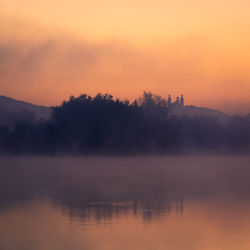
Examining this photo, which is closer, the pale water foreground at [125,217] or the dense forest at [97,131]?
the pale water foreground at [125,217]

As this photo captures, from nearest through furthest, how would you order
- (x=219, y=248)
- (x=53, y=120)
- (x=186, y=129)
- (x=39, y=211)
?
1. (x=219, y=248)
2. (x=39, y=211)
3. (x=53, y=120)
4. (x=186, y=129)

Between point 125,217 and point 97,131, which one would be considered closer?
point 125,217

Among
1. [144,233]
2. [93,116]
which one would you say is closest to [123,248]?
[144,233]

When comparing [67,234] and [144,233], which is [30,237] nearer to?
[67,234]

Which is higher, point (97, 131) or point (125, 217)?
point (97, 131)

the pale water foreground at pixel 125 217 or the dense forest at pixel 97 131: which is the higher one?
the dense forest at pixel 97 131

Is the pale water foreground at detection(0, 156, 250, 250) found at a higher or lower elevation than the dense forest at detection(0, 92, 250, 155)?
lower

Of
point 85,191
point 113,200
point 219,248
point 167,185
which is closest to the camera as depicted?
point 219,248

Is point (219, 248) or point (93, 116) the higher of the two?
point (93, 116)

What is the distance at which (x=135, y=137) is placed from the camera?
290 ft

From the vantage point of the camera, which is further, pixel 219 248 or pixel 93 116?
pixel 93 116

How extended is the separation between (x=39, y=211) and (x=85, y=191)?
7632 millimetres

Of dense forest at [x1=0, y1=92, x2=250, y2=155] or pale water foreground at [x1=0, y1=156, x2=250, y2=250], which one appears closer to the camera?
pale water foreground at [x1=0, y1=156, x2=250, y2=250]

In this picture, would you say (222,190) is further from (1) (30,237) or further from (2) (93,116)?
(2) (93,116)
